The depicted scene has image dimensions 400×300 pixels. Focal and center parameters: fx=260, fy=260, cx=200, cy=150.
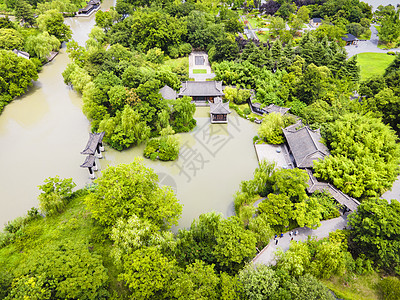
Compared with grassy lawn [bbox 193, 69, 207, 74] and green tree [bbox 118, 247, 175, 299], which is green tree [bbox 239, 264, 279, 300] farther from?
grassy lawn [bbox 193, 69, 207, 74]

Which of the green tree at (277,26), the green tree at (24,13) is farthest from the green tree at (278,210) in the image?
the green tree at (24,13)

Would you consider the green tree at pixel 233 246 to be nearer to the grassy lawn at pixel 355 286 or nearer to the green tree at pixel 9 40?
the grassy lawn at pixel 355 286

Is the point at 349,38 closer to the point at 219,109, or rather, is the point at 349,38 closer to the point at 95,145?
the point at 219,109

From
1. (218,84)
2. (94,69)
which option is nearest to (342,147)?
(218,84)

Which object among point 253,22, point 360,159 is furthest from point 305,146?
point 253,22

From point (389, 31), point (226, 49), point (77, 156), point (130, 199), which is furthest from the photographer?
point (389, 31)
